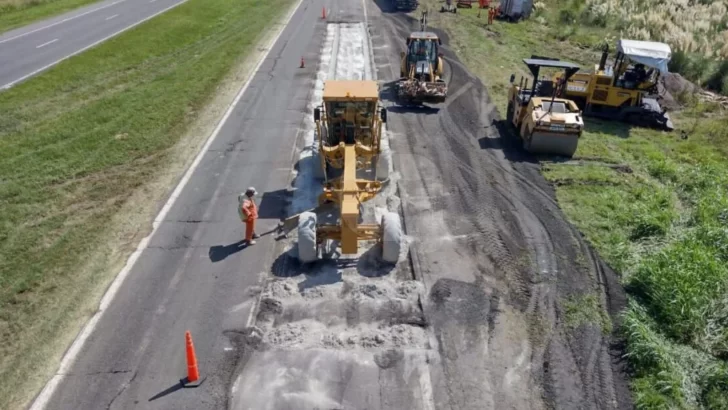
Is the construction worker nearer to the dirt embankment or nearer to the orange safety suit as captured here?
the orange safety suit

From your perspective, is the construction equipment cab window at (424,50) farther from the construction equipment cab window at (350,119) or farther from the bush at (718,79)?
the bush at (718,79)

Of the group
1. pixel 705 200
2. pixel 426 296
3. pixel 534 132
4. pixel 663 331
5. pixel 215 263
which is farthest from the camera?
pixel 534 132

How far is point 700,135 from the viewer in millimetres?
20547

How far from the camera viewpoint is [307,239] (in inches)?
474

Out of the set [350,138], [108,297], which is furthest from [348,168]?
[108,297]

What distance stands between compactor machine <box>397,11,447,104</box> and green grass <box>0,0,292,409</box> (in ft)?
26.7

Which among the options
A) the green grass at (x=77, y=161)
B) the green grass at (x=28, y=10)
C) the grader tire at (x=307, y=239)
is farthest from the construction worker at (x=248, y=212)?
the green grass at (x=28, y=10)

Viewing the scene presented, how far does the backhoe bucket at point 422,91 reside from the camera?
2194 centimetres

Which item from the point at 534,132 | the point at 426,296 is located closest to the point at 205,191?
the point at 426,296

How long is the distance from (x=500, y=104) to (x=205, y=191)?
508 inches

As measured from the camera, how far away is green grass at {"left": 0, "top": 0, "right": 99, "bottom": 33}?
35.7 meters

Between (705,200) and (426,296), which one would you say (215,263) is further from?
(705,200)

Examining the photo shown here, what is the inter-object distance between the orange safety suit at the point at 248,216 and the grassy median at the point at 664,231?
321 inches

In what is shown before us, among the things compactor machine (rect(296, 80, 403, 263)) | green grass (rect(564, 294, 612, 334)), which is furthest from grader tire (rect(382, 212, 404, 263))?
green grass (rect(564, 294, 612, 334))
